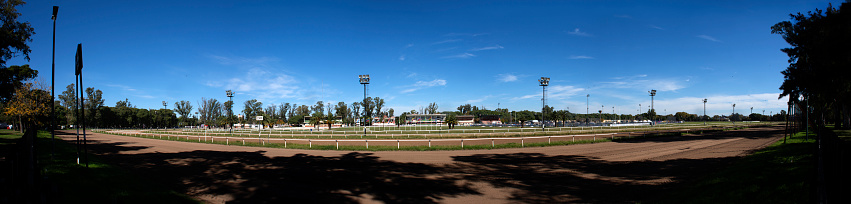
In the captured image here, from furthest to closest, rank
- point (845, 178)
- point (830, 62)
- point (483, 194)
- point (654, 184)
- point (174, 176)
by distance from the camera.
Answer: point (830, 62) → point (174, 176) → point (654, 184) → point (483, 194) → point (845, 178)

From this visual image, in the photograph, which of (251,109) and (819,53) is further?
(251,109)

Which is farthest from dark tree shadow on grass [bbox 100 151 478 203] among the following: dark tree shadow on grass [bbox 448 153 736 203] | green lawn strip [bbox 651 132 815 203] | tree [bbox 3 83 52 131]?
tree [bbox 3 83 52 131]

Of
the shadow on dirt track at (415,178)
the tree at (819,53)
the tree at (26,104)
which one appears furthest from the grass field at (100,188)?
the tree at (26,104)

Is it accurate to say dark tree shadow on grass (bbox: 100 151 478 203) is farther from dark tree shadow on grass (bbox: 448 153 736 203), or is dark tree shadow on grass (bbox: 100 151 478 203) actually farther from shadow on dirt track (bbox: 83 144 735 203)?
dark tree shadow on grass (bbox: 448 153 736 203)

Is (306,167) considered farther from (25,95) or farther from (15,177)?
(25,95)

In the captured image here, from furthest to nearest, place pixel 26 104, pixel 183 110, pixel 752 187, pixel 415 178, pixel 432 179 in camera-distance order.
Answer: pixel 183 110 < pixel 26 104 < pixel 415 178 < pixel 432 179 < pixel 752 187

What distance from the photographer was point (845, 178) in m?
5.05

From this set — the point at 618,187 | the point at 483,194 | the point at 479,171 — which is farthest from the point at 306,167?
the point at 618,187

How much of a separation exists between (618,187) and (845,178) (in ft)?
14.2

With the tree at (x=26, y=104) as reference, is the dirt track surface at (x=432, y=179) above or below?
below

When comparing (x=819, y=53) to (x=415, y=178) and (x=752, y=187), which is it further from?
(x=415, y=178)

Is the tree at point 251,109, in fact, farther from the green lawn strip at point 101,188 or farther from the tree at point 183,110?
the green lawn strip at point 101,188

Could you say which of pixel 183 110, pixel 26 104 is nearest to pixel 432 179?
pixel 26 104

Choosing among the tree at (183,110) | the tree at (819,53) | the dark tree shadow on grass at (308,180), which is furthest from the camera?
the tree at (183,110)
